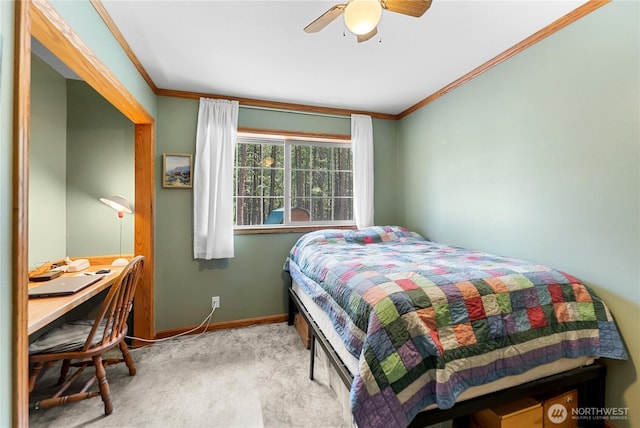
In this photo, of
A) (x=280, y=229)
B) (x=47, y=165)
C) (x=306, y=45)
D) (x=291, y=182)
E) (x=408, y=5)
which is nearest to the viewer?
(x=408, y=5)

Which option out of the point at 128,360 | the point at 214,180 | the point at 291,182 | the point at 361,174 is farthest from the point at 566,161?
the point at 128,360

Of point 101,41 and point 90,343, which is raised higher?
point 101,41

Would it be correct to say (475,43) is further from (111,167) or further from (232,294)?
(111,167)

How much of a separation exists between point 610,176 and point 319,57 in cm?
206

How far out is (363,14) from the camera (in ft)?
4.36

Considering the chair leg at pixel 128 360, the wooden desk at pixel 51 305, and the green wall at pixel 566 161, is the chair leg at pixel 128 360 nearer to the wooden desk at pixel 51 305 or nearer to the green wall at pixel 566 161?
the wooden desk at pixel 51 305

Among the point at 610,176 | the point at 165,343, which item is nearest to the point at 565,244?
the point at 610,176

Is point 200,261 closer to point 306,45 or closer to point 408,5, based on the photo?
point 306,45

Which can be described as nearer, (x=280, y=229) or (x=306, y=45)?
(x=306, y=45)

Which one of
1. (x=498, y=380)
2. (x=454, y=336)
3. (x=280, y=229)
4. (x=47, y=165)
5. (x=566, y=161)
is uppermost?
(x=47, y=165)

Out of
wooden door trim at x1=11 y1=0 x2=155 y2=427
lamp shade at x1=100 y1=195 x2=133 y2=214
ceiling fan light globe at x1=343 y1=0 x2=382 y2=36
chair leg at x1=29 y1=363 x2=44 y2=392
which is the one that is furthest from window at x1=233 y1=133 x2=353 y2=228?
ceiling fan light globe at x1=343 y1=0 x2=382 y2=36

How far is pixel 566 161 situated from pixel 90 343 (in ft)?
10.6

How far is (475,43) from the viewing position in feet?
6.68

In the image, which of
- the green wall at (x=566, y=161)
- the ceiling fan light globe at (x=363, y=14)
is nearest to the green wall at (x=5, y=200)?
the ceiling fan light globe at (x=363, y=14)
